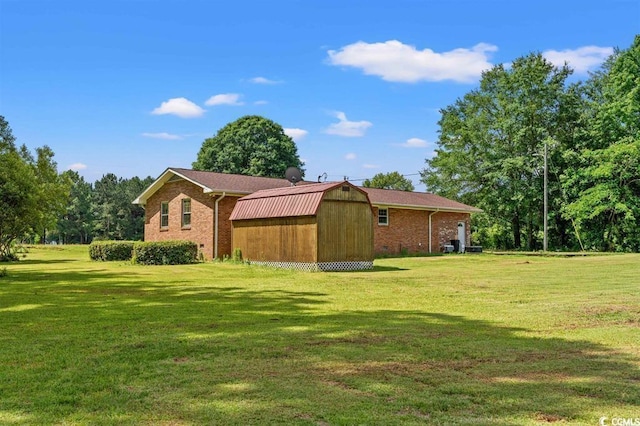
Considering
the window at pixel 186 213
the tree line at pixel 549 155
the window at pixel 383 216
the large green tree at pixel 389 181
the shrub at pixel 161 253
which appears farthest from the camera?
the large green tree at pixel 389 181

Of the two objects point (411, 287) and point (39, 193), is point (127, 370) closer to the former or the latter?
point (411, 287)

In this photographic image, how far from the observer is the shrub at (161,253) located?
2312cm

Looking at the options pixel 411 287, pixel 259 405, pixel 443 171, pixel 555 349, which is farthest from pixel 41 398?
pixel 443 171

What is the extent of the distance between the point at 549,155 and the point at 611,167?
4.92 metres

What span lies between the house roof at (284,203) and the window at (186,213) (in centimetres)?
418

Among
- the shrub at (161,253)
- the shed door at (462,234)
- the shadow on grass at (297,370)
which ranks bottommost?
the shadow on grass at (297,370)

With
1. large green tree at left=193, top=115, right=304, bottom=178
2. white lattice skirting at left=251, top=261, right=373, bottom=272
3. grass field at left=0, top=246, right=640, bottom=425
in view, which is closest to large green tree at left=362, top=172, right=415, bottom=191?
large green tree at left=193, top=115, right=304, bottom=178

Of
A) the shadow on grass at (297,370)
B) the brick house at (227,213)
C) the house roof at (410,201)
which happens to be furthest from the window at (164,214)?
the shadow on grass at (297,370)

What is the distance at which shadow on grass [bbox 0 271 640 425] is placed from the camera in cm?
414

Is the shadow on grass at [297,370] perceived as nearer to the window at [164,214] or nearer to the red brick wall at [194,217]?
the red brick wall at [194,217]

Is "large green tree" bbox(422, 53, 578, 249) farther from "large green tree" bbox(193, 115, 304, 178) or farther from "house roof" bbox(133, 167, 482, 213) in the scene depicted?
"large green tree" bbox(193, 115, 304, 178)

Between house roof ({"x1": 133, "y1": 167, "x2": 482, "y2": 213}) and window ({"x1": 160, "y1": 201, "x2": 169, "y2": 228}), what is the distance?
1.05 m

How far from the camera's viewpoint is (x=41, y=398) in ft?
14.7

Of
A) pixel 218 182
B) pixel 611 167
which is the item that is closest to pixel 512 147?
pixel 611 167
